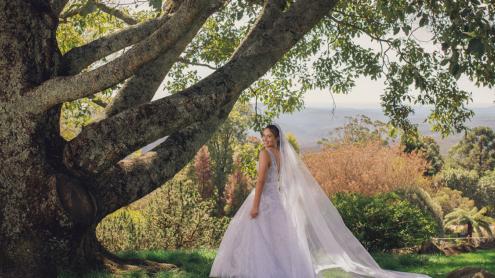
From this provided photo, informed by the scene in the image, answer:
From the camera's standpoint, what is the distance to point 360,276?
26.0 ft

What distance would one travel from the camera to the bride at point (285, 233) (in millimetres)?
7664

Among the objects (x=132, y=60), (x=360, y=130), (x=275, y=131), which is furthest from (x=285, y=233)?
(x=360, y=130)

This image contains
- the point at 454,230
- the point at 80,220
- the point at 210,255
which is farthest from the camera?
the point at 454,230

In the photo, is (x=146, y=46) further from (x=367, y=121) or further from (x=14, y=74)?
(x=367, y=121)

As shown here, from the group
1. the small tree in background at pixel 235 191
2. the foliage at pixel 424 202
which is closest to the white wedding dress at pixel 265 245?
the foliage at pixel 424 202

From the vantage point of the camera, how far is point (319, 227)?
823 cm

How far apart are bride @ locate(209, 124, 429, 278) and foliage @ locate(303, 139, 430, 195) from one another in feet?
53.0

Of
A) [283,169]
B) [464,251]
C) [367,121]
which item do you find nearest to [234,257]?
[283,169]

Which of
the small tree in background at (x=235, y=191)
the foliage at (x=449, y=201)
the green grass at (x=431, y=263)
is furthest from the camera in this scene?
the small tree in background at (x=235, y=191)

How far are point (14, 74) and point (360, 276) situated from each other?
18.4 ft

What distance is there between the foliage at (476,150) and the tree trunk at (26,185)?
5237 centimetres

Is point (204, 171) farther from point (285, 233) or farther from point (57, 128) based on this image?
point (57, 128)

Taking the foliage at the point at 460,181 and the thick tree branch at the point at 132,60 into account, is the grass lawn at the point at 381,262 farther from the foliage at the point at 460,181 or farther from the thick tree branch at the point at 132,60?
the foliage at the point at 460,181

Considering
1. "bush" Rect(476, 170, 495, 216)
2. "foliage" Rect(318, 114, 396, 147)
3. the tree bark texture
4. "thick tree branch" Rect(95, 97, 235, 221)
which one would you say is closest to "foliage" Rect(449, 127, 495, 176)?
"bush" Rect(476, 170, 495, 216)
